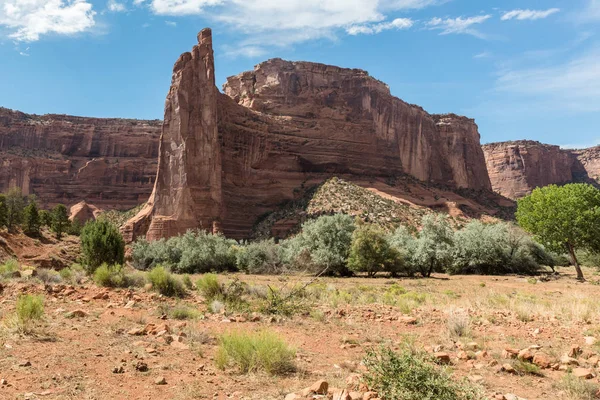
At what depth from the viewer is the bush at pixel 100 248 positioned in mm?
23406

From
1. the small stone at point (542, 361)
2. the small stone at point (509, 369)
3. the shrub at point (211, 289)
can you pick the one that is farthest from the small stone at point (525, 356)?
the shrub at point (211, 289)

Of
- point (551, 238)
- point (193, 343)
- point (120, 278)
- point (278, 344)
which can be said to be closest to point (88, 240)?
point (120, 278)

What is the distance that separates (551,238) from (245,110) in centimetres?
4661

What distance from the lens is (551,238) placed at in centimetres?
2711

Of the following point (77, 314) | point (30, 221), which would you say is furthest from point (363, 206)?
point (77, 314)

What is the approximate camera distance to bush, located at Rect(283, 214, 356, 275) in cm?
3078

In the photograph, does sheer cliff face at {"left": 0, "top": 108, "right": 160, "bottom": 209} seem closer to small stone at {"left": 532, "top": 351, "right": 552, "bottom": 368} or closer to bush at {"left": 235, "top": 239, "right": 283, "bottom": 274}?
bush at {"left": 235, "top": 239, "right": 283, "bottom": 274}

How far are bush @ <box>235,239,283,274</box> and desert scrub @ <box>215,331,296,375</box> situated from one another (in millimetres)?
26440

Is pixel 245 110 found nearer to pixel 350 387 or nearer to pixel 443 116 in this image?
pixel 443 116

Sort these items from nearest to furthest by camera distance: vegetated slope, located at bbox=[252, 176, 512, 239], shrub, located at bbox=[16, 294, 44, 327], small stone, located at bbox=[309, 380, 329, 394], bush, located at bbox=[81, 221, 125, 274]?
small stone, located at bbox=[309, 380, 329, 394] → shrub, located at bbox=[16, 294, 44, 327] → bush, located at bbox=[81, 221, 125, 274] → vegetated slope, located at bbox=[252, 176, 512, 239]

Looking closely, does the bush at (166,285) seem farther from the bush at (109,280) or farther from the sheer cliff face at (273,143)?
the sheer cliff face at (273,143)

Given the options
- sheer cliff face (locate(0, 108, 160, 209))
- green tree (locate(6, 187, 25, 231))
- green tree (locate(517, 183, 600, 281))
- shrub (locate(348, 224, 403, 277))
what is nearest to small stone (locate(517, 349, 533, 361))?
green tree (locate(517, 183, 600, 281))

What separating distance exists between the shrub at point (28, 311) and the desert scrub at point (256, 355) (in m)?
4.21

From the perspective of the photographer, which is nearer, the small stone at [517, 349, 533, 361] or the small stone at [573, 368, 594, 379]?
the small stone at [573, 368, 594, 379]
